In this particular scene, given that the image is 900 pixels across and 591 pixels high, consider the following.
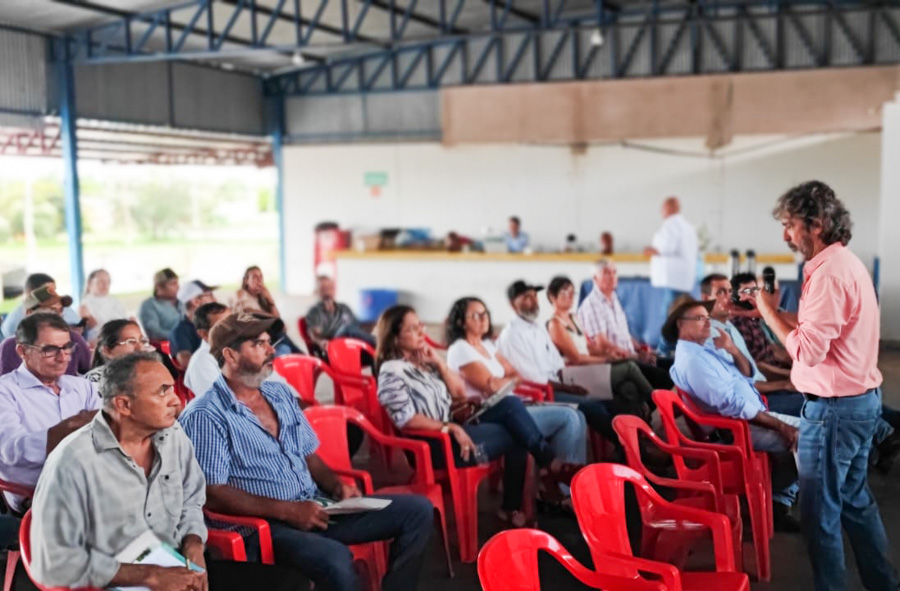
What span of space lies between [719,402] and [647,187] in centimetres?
883

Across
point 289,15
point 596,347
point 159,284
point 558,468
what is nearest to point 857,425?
point 558,468

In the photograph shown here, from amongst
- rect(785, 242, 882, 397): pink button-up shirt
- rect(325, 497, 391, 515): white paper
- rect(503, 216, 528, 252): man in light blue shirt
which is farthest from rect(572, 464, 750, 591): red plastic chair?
rect(503, 216, 528, 252): man in light blue shirt

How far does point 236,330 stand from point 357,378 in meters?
2.01

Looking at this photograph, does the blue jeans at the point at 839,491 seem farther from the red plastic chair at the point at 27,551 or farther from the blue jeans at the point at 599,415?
the red plastic chair at the point at 27,551

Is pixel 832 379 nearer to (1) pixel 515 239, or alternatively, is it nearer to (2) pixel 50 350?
(2) pixel 50 350

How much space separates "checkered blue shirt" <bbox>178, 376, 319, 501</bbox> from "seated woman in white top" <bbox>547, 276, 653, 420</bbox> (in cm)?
206

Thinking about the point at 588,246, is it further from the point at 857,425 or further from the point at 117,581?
the point at 117,581

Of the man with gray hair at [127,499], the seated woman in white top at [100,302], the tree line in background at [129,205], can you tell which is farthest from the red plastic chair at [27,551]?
the tree line in background at [129,205]

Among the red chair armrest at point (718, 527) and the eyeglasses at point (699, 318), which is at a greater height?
the eyeglasses at point (699, 318)

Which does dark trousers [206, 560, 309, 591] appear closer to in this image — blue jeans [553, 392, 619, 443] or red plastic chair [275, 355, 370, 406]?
blue jeans [553, 392, 619, 443]

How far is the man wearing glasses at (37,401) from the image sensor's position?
3092 millimetres

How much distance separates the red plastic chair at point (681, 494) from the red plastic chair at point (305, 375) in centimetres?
198

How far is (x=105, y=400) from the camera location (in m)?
2.48

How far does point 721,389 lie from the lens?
391cm
